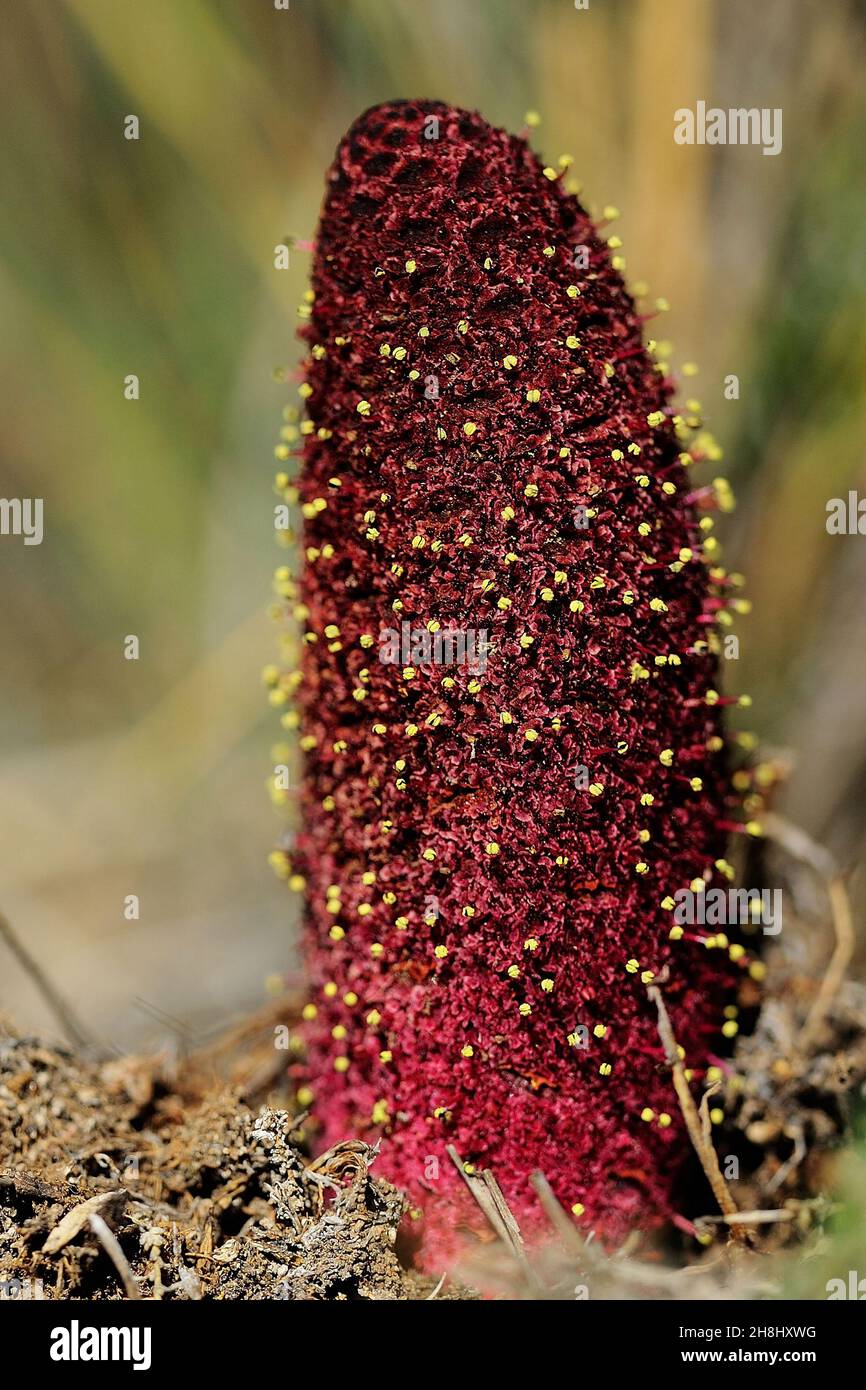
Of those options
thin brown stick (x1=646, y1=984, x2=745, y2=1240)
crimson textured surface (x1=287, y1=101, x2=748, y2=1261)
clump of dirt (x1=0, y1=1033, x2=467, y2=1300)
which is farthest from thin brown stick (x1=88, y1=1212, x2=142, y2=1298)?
thin brown stick (x1=646, y1=984, x2=745, y2=1240)

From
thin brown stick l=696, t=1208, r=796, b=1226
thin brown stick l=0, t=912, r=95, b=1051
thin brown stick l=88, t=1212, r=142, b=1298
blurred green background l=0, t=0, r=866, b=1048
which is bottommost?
thin brown stick l=696, t=1208, r=796, b=1226

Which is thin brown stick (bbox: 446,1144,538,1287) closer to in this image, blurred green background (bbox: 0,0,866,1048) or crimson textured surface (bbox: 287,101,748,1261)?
crimson textured surface (bbox: 287,101,748,1261)

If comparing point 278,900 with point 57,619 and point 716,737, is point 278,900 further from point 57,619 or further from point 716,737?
point 716,737

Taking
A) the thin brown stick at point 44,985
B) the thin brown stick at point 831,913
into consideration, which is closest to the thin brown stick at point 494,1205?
the thin brown stick at point 831,913

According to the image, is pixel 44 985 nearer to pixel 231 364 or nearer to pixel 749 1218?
pixel 749 1218

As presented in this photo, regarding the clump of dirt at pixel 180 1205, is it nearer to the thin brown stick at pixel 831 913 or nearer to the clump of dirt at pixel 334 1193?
the clump of dirt at pixel 334 1193

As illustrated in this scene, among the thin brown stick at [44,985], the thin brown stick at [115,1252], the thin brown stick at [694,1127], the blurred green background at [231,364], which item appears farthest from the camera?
the blurred green background at [231,364]
